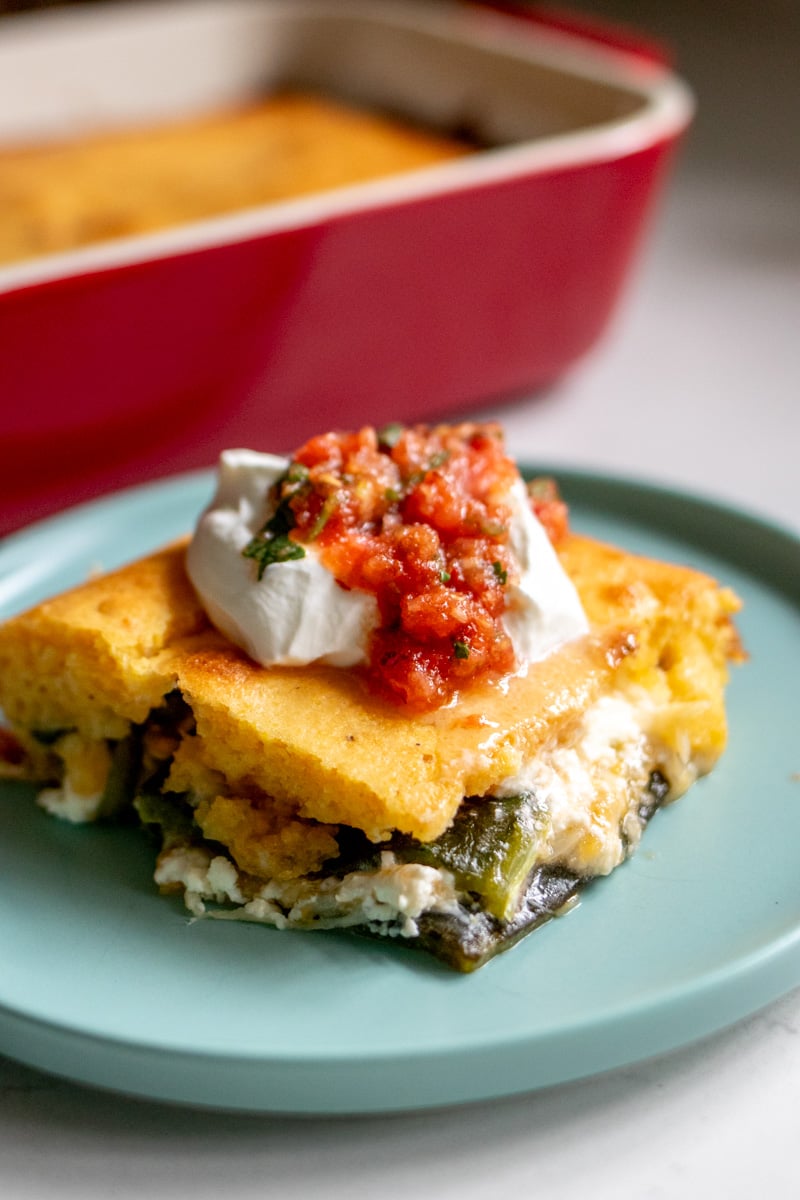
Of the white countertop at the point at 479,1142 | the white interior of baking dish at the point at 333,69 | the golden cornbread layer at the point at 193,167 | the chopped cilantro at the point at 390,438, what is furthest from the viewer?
the white interior of baking dish at the point at 333,69

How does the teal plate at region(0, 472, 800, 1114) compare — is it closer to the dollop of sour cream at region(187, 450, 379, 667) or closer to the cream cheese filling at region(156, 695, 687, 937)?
the cream cheese filling at region(156, 695, 687, 937)

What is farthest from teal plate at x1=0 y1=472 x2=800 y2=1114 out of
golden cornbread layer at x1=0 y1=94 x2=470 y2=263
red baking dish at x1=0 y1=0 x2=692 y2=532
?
golden cornbread layer at x1=0 y1=94 x2=470 y2=263

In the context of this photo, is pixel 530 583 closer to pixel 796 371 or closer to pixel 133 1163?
pixel 133 1163

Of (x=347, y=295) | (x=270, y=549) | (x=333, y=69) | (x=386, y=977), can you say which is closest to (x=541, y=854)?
(x=386, y=977)

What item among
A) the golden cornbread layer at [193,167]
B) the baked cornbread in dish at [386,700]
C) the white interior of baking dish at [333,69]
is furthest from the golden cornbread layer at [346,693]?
the white interior of baking dish at [333,69]

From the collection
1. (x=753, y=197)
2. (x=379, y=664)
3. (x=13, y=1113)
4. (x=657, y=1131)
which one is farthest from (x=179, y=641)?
(x=753, y=197)

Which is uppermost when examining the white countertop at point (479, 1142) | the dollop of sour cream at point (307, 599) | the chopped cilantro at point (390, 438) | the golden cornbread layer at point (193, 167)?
the chopped cilantro at point (390, 438)

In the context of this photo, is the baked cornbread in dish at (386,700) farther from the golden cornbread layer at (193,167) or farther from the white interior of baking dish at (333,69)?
the white interior of baking dish at (333,69)

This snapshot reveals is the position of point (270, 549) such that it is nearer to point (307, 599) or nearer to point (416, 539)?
point (307, 599)
